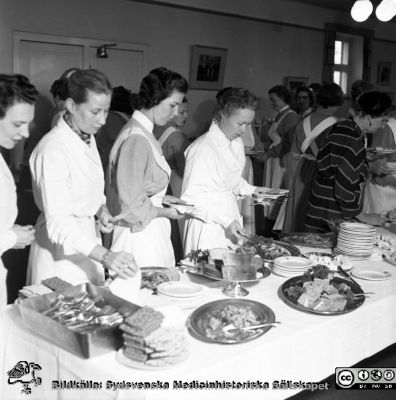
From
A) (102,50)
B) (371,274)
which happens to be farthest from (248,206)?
(371,274)

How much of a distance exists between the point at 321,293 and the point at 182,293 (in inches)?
20.8

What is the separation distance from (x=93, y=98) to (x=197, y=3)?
4.85 m

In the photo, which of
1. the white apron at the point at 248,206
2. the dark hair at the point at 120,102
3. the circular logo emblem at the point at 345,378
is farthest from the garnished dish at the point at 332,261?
the dark hair at the point at 120,102

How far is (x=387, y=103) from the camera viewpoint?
132 inches

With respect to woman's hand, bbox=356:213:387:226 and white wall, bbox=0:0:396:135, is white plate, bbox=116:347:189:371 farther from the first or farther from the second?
white wall, bbox=0:0:396:135

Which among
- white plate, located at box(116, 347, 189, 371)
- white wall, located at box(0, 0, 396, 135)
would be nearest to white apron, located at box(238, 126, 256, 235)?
white wall, located at box(0, 0, 396, 135)

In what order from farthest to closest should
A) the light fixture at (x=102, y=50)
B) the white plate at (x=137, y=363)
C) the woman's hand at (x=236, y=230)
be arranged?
the light fixture at (x=102, y=50), the woman's hand at (x=236, y=230), the white plate at (x=137, y=363)

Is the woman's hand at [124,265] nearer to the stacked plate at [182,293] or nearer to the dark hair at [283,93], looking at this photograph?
the stacked plate at [182,293]

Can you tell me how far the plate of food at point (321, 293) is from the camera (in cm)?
195

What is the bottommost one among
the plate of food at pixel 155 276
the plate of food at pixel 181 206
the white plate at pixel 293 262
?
the plate of food at pixel 155 276

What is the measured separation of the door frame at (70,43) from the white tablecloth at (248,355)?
12.7ft

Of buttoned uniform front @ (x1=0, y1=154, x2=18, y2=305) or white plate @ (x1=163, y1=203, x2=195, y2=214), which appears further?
white plate @ (x1=163, y1=203, x2=195, y2=214)

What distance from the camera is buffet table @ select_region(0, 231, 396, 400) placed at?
1474 millimetres

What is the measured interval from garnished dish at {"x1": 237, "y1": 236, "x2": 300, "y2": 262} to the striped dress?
0.98 meters
